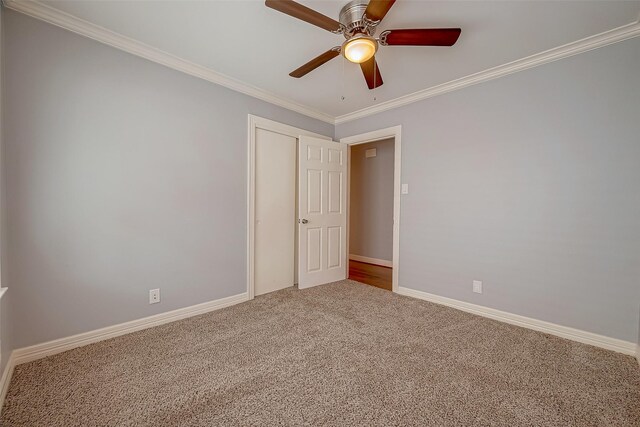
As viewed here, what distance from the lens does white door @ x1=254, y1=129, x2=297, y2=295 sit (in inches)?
123

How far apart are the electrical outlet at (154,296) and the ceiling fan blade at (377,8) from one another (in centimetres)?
267

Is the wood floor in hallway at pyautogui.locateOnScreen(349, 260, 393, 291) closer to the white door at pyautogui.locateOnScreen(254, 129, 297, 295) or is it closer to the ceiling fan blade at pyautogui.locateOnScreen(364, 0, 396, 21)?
the white door at pyautogui.locateOnScreen(254, 129, 297, 295)

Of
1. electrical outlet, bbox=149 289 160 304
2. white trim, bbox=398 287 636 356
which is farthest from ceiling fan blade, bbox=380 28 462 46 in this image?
electrical outlet, bbox=149 289 160 304

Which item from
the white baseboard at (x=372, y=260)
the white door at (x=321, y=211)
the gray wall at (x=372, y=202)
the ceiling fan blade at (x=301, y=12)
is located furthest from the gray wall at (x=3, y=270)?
the white baseboard at (x=372, y=260)

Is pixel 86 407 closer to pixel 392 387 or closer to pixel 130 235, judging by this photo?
pixel 130 235

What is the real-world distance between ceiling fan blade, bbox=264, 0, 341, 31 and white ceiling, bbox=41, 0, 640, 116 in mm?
231

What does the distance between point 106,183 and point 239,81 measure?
1.62 m

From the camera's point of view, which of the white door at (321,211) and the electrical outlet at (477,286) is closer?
the electrical outlet at (477,286)

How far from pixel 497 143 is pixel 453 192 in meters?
0.61

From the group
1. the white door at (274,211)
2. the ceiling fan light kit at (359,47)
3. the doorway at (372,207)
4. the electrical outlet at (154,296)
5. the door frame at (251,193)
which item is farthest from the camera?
the doorway at (372,207)

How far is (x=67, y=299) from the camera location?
1.91m

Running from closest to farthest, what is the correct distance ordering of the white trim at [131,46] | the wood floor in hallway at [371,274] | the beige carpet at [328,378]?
the beige carpet at [328,378]
the white trim at [131,46]
the wood floor in hallway at [371,274]

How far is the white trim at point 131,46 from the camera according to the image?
1.76 m

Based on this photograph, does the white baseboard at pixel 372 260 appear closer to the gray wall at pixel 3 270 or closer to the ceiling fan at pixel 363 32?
the ceiling fan at pixel 363 32
